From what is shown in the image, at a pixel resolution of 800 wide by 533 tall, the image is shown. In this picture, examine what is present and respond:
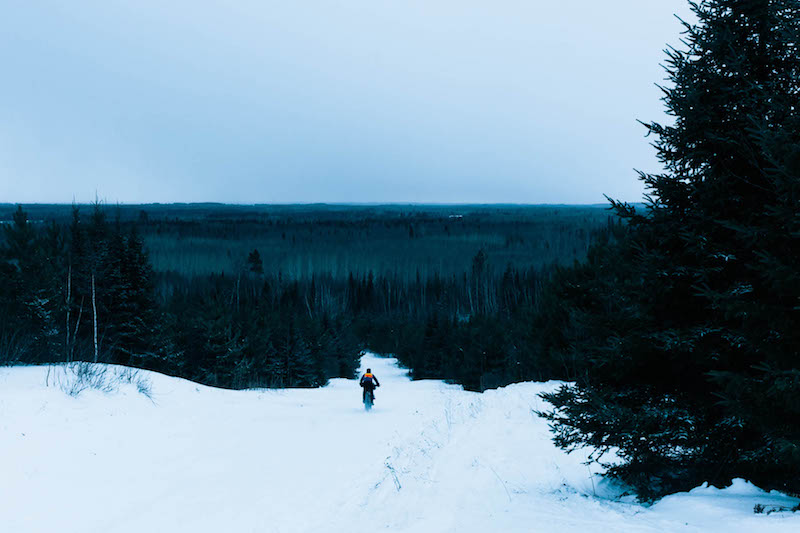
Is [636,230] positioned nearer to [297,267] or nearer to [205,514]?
[205,514]

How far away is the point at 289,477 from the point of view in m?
8.10

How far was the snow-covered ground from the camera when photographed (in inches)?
208

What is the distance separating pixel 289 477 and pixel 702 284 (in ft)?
21.9

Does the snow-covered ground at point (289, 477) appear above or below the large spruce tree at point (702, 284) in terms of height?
below

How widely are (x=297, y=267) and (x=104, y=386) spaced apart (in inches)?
5947

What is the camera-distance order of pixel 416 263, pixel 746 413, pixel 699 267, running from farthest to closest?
pixel 416 263 < pixel 699 267 < pixel 746 413

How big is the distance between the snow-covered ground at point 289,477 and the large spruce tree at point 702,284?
0.74m

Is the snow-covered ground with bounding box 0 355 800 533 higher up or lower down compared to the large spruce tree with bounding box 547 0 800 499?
lower down

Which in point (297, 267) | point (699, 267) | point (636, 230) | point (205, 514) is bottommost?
point (297, 267)

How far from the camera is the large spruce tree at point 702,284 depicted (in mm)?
5215

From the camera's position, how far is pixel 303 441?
10680 mm

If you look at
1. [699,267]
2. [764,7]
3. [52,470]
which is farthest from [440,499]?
[764,7]

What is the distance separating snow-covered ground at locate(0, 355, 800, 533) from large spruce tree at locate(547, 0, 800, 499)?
2.44 ft

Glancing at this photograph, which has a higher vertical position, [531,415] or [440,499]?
[440,499]
